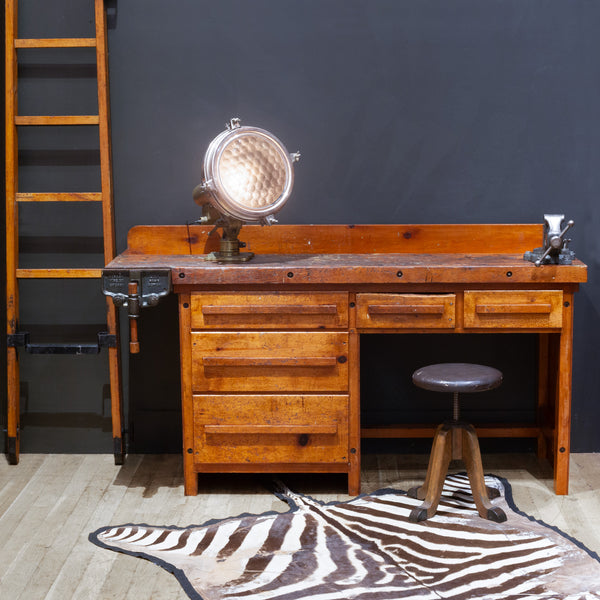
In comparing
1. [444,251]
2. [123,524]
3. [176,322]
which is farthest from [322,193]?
[123,524]

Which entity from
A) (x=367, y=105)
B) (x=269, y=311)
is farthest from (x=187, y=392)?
(x=367, y=105)

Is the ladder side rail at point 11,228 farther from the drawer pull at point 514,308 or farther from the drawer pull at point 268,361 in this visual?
the drawer pull at point 514,308

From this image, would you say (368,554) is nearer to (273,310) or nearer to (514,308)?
(273,310)

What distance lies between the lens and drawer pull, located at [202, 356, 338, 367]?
134 inches

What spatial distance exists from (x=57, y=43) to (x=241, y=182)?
106 cm

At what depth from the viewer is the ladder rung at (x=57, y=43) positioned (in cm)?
370

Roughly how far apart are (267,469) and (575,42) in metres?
2.32

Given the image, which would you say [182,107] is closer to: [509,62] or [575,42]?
[509,62]

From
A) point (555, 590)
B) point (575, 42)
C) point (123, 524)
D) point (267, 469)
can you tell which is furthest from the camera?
point (575, 42)

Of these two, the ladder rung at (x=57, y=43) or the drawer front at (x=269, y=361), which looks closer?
the drawer front at (x=269, y=361)

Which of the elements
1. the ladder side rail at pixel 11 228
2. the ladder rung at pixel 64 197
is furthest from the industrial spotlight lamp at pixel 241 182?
the ladder side rail at pixel 11 228

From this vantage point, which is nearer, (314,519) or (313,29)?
(314,519)

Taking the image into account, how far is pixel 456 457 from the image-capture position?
329 cm

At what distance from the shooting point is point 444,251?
3.81m
